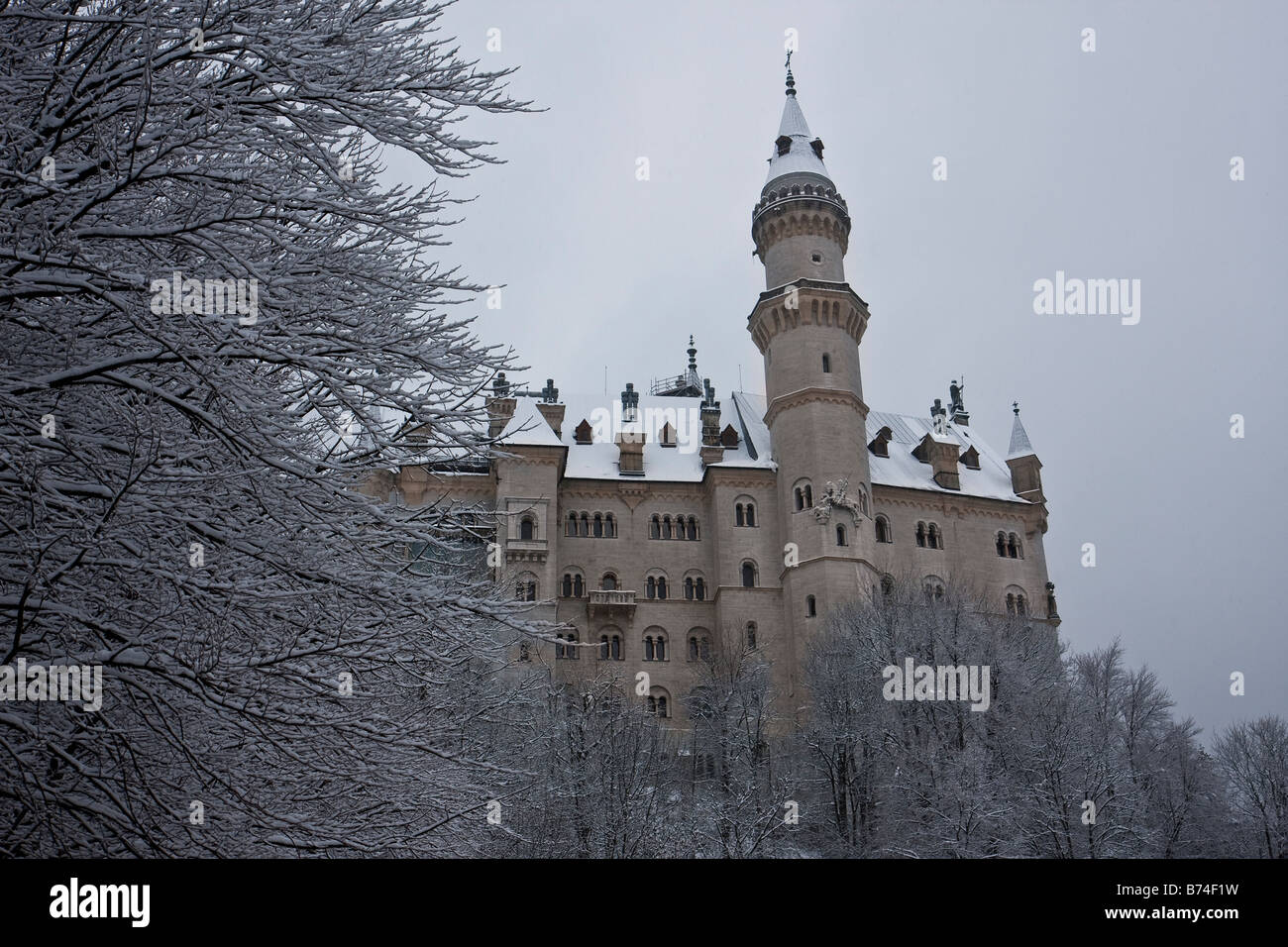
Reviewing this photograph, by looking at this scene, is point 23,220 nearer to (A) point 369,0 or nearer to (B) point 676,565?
(A) point 369,0

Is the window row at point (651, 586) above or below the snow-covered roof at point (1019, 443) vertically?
below

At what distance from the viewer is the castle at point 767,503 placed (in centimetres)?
5412

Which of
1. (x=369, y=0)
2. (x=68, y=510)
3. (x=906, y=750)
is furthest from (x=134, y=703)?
(x=906, y=750)

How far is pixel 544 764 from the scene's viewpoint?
2939 cm

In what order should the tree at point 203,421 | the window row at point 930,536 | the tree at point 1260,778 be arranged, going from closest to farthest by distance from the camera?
the tree at point 203,421
the tree at point 1260,778
the window row at point 930,536

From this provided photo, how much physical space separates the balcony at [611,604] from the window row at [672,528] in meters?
3.62

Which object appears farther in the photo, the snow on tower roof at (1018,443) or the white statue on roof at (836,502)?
the snow on tower roof at (1018,443)

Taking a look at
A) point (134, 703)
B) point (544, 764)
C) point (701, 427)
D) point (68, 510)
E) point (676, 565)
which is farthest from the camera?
point (701, 427)

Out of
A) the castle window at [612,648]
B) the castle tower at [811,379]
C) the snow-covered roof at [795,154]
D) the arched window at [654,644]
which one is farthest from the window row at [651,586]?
the snow-covered roof at [795,154]

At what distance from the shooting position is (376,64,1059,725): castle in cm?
5412

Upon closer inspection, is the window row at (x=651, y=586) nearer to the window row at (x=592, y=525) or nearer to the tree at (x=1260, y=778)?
the window row at (x=592, y=525)

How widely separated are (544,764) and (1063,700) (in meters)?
16.6

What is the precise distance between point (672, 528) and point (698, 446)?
18.8ft
